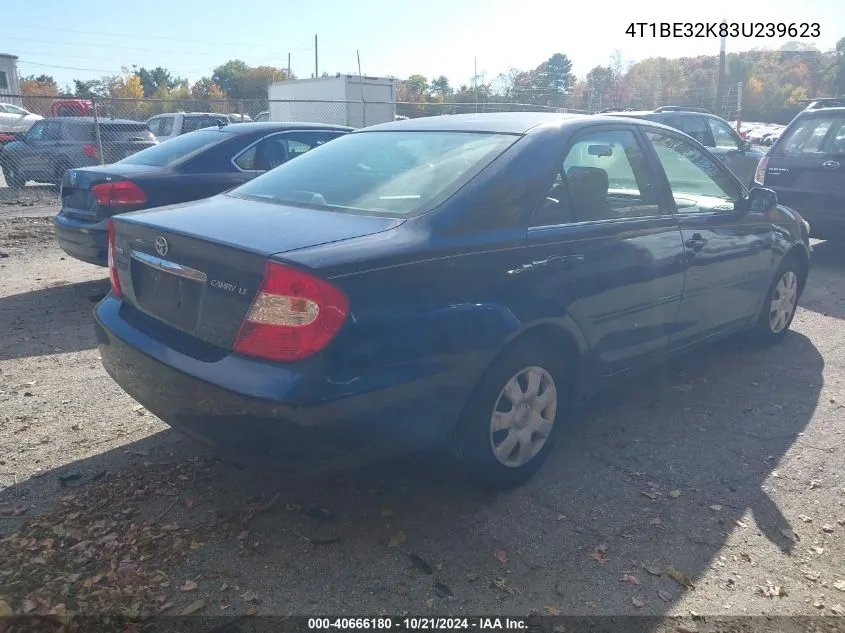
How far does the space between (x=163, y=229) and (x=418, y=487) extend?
166 centimetres

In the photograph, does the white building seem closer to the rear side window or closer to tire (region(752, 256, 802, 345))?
the rear side window

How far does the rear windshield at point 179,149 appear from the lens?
671 centimetres

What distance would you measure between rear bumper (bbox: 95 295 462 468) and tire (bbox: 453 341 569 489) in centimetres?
19

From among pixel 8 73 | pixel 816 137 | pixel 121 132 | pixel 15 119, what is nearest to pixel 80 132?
pixel 121 132

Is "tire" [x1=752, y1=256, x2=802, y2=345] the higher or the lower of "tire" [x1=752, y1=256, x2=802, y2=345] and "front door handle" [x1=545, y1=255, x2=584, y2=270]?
the lower

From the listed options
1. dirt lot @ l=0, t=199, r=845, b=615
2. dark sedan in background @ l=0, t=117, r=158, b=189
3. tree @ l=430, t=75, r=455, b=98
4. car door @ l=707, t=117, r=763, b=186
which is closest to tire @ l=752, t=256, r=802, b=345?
dirt lot @ l=0, t=199, r=845, b=615

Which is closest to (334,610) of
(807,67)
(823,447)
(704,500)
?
(704,500)

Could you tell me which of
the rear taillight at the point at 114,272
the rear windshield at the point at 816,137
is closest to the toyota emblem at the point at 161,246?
the rear taillight at the point at 114,272

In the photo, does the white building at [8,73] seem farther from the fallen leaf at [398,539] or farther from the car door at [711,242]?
the fallen leaf at [398,539]

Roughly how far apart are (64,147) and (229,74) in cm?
7455

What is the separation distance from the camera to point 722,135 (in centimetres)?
1299

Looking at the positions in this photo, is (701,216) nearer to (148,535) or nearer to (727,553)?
(727,553)

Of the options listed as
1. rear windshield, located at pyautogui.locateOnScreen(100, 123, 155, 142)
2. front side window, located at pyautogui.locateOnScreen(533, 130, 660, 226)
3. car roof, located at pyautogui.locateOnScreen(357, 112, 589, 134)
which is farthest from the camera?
rear windshield, located at pyautogui.locateOnScreen(100, 123, 155, 142)

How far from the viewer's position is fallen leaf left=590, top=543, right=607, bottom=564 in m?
3.03
